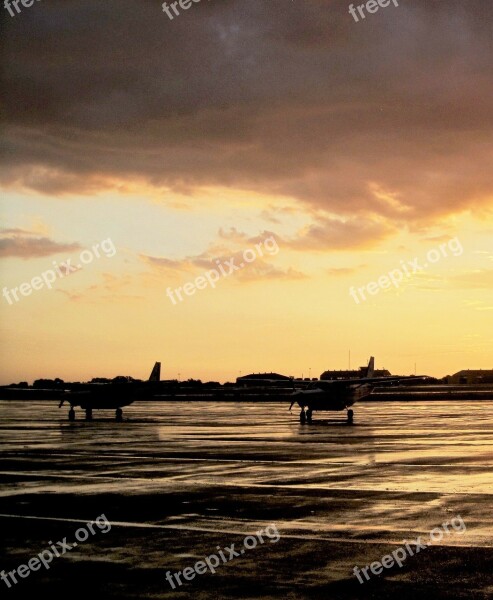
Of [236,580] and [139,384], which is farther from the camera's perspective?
[139,384]

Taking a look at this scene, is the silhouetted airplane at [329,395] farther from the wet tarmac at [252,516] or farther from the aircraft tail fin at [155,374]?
the wet tarmac at [252,516]

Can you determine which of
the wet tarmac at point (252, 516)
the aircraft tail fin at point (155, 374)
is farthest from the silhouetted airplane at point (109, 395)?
the wet tarmac at point (252, 516)

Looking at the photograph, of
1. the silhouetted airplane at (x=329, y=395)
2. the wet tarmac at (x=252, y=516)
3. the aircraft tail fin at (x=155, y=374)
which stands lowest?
the wet tarmac at (x=252, y=516)

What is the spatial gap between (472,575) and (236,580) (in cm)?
301

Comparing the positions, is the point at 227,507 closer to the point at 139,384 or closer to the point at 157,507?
the point at 157,507

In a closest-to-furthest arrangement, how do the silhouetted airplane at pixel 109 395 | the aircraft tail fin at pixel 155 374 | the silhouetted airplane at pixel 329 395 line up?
1. the silhouetted airplane at pixel 329 395
2. the silhouetted airplane at pixel 109 395
3. the aircraft tail fin at pixel 155 374

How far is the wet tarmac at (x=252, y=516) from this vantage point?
1037cm

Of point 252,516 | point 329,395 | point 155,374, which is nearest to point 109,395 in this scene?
point 155,374

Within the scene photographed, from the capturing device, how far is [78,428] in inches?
1810

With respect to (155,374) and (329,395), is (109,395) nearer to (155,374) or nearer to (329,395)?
(155,374)

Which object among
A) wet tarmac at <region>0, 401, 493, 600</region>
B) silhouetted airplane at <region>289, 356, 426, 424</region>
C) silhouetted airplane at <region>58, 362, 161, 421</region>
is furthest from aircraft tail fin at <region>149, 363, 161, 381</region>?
wet tarmac at <region>0, 401, 493, 600</region>

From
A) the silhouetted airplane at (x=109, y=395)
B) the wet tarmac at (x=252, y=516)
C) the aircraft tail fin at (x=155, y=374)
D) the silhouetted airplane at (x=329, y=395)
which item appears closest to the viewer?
the wet tarmac at (x=252, y=516)

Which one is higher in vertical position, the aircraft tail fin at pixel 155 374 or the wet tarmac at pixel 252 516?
the aircraft tail fin at pixel 155 374

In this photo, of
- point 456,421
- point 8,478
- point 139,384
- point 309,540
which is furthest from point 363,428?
point 309,540
